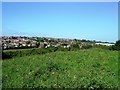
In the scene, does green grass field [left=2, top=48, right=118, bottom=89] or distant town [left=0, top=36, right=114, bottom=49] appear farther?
distant town [left=0, top=36, right=114, bottom=49]

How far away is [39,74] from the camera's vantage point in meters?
16.6

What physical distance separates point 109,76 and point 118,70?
1.58 m

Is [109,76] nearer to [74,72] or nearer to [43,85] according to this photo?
[74,72]

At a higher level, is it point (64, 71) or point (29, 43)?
point (29, 43)

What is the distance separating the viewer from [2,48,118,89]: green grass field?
48.6 feet

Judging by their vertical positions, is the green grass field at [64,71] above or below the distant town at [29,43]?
below

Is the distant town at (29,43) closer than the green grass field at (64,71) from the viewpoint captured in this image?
No

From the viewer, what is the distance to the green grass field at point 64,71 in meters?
14.8

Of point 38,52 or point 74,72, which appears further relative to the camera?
point 38,52

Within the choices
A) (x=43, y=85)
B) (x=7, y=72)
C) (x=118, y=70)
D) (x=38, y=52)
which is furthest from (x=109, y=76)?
(x=38, y=52)

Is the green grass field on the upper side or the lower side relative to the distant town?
lower

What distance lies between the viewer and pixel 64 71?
17.1 metres

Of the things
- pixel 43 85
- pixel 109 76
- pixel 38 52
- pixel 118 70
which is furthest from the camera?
pixel 38 52

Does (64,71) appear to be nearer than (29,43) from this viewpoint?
Yes
